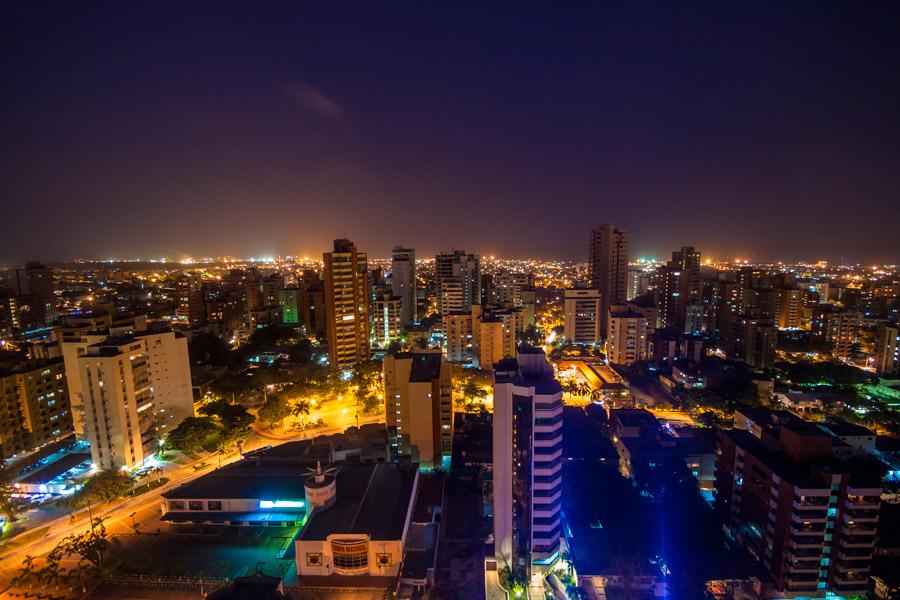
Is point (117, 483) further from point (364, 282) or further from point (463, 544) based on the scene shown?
point (364, 282)

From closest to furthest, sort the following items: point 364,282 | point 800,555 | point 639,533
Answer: point 800,555, point 639,533, point 364,282

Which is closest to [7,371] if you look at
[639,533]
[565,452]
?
[565,452]

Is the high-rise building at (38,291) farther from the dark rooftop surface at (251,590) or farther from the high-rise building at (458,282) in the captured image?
the dark rooftop surface at (251,590)

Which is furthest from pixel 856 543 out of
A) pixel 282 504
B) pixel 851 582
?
pixel 282 504

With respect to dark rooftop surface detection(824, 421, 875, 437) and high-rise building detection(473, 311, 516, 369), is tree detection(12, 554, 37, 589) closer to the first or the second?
high-rise building detection(473, 311, 516, 369)

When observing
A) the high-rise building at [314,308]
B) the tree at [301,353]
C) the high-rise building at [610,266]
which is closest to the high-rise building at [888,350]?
the high-rise building at [610,266]
